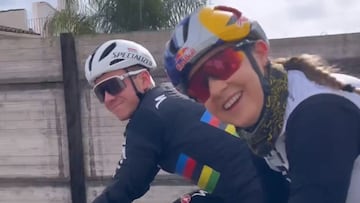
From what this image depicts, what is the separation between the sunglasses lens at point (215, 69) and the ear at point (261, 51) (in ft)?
0.20

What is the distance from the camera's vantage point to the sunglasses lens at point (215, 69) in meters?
2.40

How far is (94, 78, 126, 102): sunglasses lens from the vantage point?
4008 millimetres

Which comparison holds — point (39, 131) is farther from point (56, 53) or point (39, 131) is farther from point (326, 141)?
point (326, 141)

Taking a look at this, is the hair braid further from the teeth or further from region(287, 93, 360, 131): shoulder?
the teeth

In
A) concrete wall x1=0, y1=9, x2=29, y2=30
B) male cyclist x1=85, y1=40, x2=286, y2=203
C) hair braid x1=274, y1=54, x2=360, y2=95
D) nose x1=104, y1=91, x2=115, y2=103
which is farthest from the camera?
concrete wall x1=0, y1=9, x2=29, y2=30

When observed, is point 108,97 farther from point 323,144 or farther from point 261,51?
point 323,144

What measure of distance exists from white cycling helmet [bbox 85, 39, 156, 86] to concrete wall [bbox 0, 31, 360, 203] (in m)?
1.87

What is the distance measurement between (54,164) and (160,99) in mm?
2850

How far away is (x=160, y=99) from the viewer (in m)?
3.94

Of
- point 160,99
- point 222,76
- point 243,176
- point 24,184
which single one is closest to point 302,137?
point 222,76

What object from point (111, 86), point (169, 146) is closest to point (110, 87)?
point (111, 86)

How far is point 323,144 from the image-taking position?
221 centimetres

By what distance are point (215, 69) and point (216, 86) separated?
0.17 feet

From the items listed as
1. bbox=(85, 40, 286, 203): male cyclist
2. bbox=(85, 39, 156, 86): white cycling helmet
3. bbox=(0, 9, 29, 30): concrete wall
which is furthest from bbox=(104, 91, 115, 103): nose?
bbox=(0, 9, 29, 30): concrete wall
